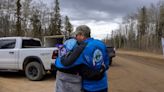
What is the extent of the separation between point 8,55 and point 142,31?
Result: 205ft

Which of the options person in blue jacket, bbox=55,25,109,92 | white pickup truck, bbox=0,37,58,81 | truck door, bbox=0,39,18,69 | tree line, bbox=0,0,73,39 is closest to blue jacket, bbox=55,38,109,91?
person in blue jacket, bbox=55,25,109,92

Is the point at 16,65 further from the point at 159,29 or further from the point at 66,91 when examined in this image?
the point at 159,29

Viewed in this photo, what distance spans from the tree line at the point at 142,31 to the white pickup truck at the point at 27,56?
136 ft

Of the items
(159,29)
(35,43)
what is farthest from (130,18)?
(35,43)

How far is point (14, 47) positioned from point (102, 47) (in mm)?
10231

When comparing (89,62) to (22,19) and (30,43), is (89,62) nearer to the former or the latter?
(30,43)

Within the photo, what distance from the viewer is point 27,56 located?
14.2 meters

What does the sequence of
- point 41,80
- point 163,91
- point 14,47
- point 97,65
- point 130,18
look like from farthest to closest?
point 130,18, point 14,47, point 41,80, point 163,91, point 97,65

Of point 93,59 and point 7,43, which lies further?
point 7,43

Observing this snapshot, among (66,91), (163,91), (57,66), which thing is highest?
(57,66)

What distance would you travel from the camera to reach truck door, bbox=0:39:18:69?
14641 mm

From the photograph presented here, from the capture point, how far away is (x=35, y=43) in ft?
51.2

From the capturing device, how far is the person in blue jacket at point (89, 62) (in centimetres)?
492

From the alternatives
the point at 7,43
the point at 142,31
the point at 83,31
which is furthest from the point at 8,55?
the point at 142,31
